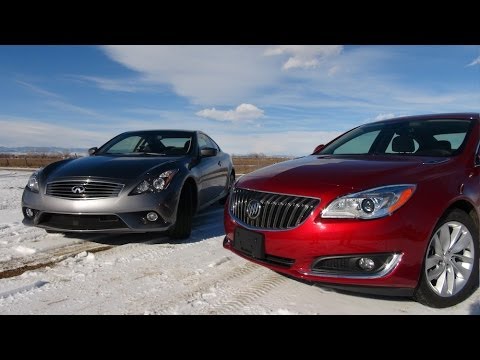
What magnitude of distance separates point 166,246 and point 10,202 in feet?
Answer: 16.3

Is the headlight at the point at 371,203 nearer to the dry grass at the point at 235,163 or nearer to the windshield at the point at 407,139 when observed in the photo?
the windshield at the point at 407,139

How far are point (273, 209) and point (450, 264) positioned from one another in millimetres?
1372

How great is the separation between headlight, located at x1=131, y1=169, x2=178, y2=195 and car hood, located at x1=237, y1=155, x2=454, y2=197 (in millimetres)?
1158

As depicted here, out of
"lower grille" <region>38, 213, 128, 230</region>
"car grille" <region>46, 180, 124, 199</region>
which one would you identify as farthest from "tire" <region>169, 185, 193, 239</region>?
"car grille" <region>46, 180, 124, 199</region>

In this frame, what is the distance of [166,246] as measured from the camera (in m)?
4.16

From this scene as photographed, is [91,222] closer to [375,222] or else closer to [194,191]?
[194,191]

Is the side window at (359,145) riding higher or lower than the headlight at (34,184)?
higher

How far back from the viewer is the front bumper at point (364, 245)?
93.4 inches

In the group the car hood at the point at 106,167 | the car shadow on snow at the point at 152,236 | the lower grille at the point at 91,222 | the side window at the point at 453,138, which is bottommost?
the car shadow on snow at the point at 152,236

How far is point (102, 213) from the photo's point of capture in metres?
3.74

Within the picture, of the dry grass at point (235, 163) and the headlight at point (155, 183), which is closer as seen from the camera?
the headlight at point (155, 183)

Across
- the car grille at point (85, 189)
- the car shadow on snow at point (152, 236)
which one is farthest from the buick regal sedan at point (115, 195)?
the car shadow on snow at point (152, 236)

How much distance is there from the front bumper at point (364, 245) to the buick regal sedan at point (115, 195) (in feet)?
6.17
